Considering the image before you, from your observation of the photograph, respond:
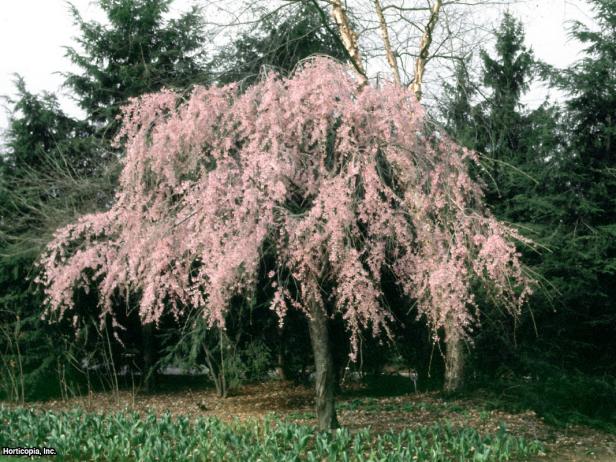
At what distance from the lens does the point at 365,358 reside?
438 inches

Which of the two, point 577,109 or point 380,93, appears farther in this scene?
point 577,109

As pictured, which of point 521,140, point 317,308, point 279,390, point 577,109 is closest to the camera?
point 317,308

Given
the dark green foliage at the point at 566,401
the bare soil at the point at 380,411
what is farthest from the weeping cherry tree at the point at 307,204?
the dark green foliage at the point at 566,401

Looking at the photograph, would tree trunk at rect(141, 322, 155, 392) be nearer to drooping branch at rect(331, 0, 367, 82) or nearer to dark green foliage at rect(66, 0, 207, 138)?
dark green foliage at rect(66, 0, 207, 138)

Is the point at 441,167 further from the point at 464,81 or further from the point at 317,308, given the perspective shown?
the point at 464,81

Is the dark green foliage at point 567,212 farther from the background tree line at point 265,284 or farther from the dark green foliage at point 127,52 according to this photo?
the dark green foliage at point 127,52

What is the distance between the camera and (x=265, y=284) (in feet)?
31.8

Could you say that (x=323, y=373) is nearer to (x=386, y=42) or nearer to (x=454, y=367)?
(x=454, y=367)

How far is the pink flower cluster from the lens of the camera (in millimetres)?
5797

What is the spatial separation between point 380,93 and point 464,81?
4199 mm

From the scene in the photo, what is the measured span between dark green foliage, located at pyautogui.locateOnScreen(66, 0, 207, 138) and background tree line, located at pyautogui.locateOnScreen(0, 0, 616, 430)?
0.12 ft

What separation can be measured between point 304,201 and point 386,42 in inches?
162

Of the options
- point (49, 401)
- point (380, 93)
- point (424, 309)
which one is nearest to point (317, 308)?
point (424, 309)

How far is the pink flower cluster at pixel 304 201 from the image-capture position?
5.80 metres
